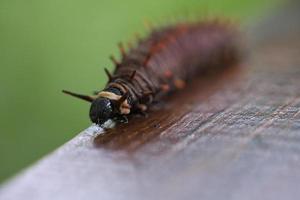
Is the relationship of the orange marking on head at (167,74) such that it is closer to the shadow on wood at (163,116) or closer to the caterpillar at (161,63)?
the caterpillar at (161,63)

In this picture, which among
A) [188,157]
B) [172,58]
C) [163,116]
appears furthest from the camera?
[172,58]

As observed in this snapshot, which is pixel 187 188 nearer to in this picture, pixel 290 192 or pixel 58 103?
pixel 290 192

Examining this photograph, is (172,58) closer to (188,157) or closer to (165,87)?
(165,87)

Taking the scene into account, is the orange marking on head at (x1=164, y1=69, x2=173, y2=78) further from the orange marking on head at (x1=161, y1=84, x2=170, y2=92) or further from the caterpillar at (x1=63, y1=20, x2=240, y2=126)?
the orange marking on head at (x1=161, y1=84, x2=170, y2=92)

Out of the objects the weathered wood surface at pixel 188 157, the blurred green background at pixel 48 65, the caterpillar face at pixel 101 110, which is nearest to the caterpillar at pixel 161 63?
the caterpillar face at pixel 101 110

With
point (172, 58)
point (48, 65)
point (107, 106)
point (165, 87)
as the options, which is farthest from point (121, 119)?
point (48, 65)

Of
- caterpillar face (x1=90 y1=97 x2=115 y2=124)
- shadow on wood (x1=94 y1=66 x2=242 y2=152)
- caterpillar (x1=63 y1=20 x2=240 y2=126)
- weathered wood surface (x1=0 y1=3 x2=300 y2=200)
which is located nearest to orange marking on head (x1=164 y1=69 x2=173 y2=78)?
caterpillar (x1=63 y1=20 x2=240 y2=126)
